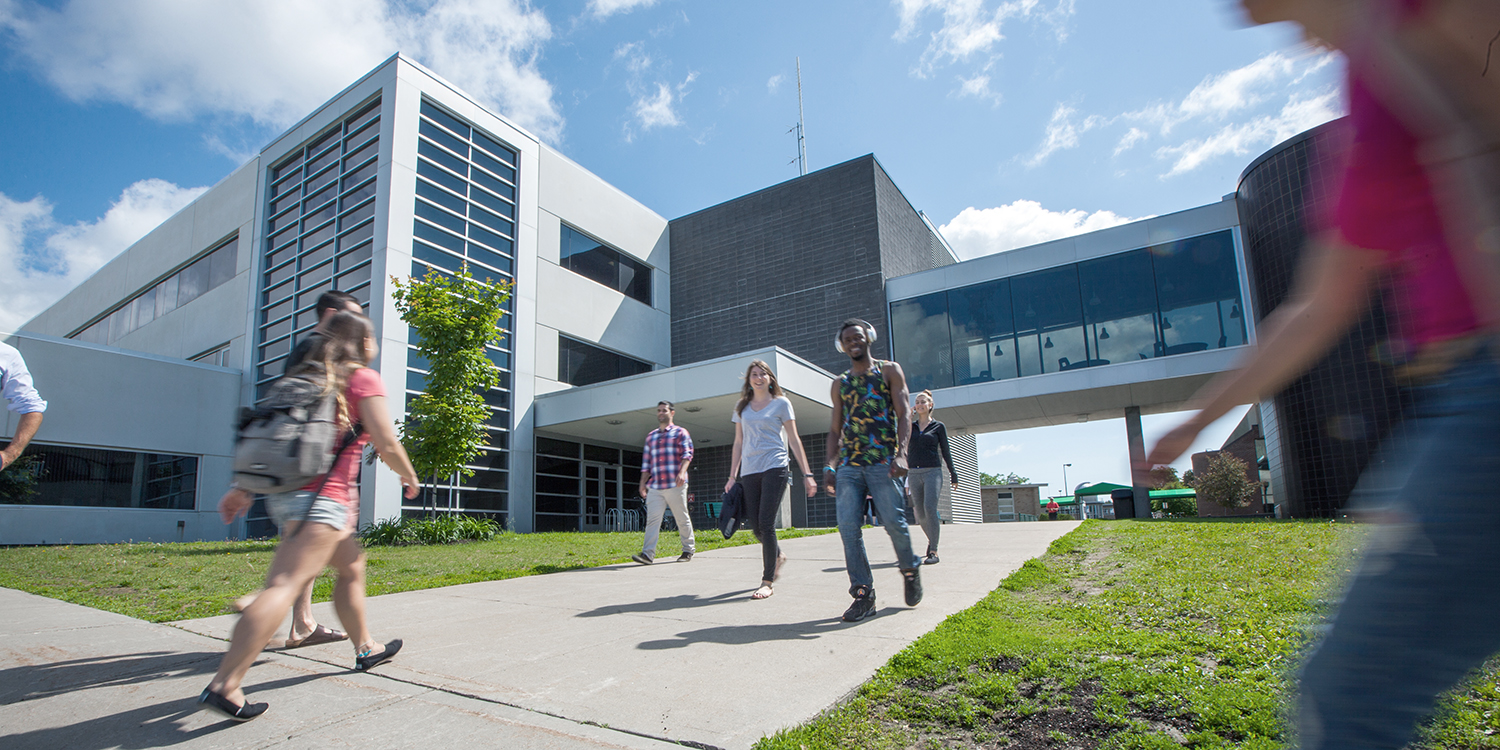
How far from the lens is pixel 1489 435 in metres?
Result: 0.97

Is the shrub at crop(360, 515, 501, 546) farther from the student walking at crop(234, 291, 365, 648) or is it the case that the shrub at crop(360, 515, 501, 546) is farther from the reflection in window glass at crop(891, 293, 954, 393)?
the reflection in window glass at crop(891, 293, 954, 393)

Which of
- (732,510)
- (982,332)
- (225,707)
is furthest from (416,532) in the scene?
(982,332)

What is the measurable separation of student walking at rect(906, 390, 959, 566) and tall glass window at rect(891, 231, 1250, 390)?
15.1 m

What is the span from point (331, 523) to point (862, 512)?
9.13ft

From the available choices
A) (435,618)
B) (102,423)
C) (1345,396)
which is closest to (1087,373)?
(1345,396)

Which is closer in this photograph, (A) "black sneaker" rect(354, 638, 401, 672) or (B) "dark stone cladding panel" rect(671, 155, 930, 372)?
(A) "black sneaker" rect(354, 638, 401, 672)

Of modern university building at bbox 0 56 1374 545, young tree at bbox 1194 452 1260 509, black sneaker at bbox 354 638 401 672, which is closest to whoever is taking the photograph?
black sneaker at bbox 354 638 401 672

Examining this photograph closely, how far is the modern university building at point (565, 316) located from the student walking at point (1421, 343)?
16.1 metres

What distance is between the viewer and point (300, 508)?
9.33 ft

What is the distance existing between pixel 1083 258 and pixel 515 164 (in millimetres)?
16169

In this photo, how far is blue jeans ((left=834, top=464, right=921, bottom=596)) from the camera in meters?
4.32

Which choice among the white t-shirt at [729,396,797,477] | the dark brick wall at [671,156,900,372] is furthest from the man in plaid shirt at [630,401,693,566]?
the dark brick wall at [671,156,900,372]

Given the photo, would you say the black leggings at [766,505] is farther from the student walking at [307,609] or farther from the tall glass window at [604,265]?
the tall glass window at [604,265]

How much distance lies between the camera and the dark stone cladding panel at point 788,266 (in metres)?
23.6
